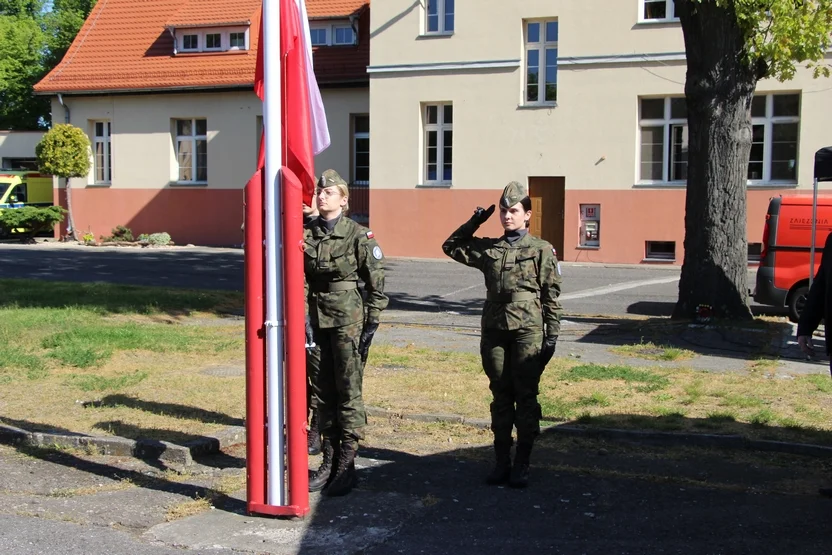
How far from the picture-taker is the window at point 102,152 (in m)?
33.6

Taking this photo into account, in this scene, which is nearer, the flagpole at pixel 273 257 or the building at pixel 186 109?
the flagpole at pixel 273 257

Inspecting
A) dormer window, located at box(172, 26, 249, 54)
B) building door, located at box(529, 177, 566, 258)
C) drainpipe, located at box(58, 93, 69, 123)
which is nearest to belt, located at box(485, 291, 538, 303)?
building door, located at box(529, 177, 566, 258)

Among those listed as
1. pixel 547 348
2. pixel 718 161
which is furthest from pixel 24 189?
pixel 547 348

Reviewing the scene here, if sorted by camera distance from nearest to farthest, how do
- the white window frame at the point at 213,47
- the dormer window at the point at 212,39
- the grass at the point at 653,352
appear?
the grass at the point at 653,352 < the dormer window at the point at 212,39 < the white window frame at the point at 213,47

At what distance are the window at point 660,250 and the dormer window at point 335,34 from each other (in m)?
12.0

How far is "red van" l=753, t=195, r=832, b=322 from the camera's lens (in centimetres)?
1396

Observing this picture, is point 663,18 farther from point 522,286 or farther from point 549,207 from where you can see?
point 522,286

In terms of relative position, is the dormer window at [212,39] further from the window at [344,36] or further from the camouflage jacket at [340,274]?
the camouflage jacket at [340,274]

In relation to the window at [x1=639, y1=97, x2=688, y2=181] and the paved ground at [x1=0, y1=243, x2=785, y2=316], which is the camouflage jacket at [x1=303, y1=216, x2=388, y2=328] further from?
the window at [x1=639, y1=97, x2=688, y2=181]

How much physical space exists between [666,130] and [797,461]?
63.2ft

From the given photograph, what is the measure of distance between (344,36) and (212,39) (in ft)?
15.5

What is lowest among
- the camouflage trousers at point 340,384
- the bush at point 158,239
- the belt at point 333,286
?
the bush at point 158,239

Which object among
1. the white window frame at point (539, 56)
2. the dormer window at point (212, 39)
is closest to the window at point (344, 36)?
the dormer window at point (212, 39)

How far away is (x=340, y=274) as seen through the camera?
20.1ft
